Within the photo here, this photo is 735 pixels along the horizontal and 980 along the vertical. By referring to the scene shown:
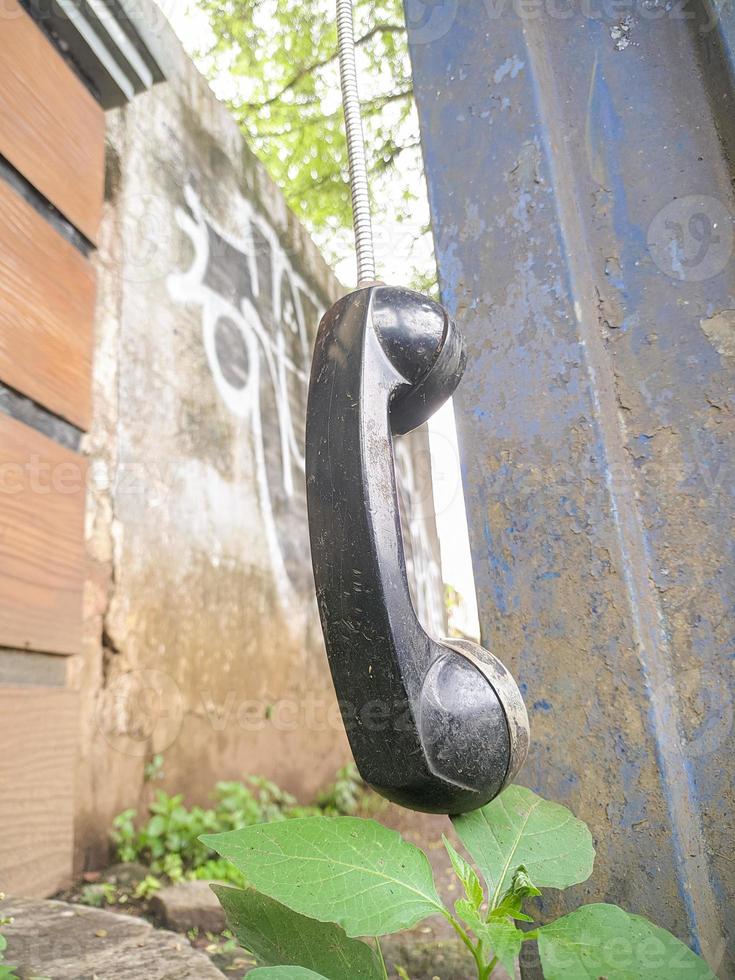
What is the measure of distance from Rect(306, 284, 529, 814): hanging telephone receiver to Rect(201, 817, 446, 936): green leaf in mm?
48

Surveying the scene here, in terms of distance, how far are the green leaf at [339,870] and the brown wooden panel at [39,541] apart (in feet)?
3.24

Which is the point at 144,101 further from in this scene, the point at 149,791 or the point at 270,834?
the point at 270,834

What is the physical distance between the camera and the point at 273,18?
14.3ft

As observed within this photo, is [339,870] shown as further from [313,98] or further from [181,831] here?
[313,98]

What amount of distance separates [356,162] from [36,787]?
1338 mm

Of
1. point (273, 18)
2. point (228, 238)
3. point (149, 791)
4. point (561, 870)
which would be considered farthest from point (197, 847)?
point (273, 18)

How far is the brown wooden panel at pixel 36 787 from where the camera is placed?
1.39 m

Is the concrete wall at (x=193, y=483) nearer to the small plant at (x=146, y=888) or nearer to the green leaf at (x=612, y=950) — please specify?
the small plant at (x=146, y=888)

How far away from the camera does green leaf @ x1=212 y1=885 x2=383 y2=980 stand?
2.15ft

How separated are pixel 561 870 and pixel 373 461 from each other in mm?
404

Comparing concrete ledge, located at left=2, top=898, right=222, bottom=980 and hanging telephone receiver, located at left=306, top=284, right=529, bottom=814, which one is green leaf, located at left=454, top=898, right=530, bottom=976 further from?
concrete ledge, located at left=2, top=898, right=222, bottom=980
